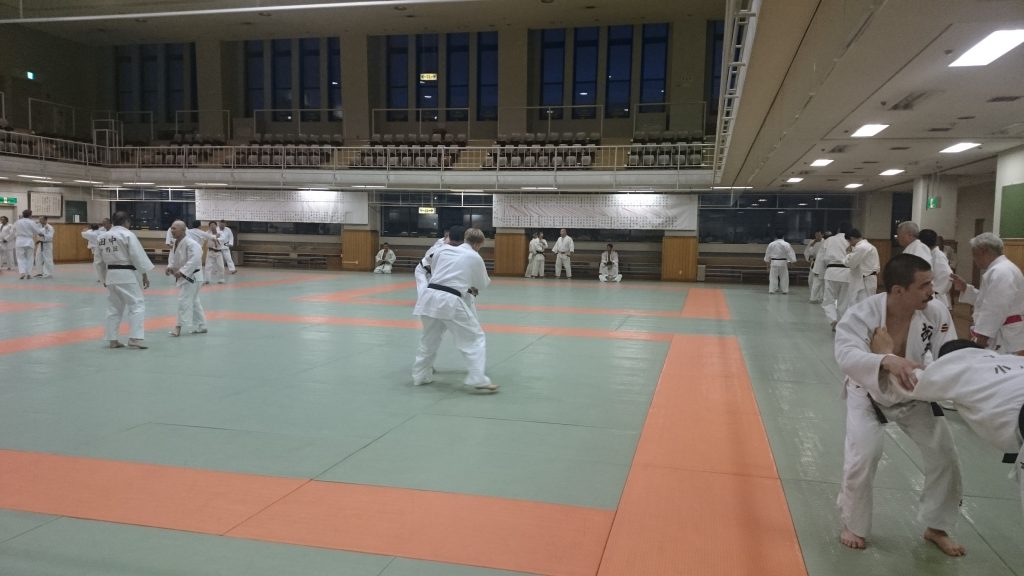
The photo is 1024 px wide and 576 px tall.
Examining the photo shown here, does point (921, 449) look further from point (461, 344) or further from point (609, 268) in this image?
point (609, 268)

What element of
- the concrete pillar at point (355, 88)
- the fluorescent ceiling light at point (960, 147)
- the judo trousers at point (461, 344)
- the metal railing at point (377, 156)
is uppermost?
the concrete pillar at point (355, 88)

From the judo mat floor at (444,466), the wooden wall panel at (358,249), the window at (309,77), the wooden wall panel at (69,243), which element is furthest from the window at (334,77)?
the judo mat floor at (444,466)

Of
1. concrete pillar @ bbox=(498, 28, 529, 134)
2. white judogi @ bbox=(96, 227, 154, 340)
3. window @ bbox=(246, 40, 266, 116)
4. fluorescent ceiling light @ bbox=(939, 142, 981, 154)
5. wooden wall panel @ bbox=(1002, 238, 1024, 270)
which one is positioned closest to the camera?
white judogi @ bbox=(96, 227, 154, 340)

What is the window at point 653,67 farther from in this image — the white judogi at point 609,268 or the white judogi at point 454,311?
the white judogi at point 454,311

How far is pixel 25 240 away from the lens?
54.6ft

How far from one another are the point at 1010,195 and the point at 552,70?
17411mm

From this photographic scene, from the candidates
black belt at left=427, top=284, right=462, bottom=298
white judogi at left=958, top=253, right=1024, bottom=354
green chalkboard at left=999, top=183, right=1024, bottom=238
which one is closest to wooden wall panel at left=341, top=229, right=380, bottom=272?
black belt at left=427, top=284, right=462, bottom=298

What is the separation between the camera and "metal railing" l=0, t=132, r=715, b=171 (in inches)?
810

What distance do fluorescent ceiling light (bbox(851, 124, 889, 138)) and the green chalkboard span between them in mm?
2629

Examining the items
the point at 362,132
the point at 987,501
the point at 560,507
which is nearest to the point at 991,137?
the point at 987,501

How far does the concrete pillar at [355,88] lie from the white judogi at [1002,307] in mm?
23154

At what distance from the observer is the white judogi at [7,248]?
60.7 ft

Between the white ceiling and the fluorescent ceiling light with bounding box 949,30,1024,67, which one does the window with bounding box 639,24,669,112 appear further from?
the fluorescent ceiling light with bounding box 949,30,1024,67

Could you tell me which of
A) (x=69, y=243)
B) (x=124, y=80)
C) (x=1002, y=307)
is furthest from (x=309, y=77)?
(x=1002, y=307)
